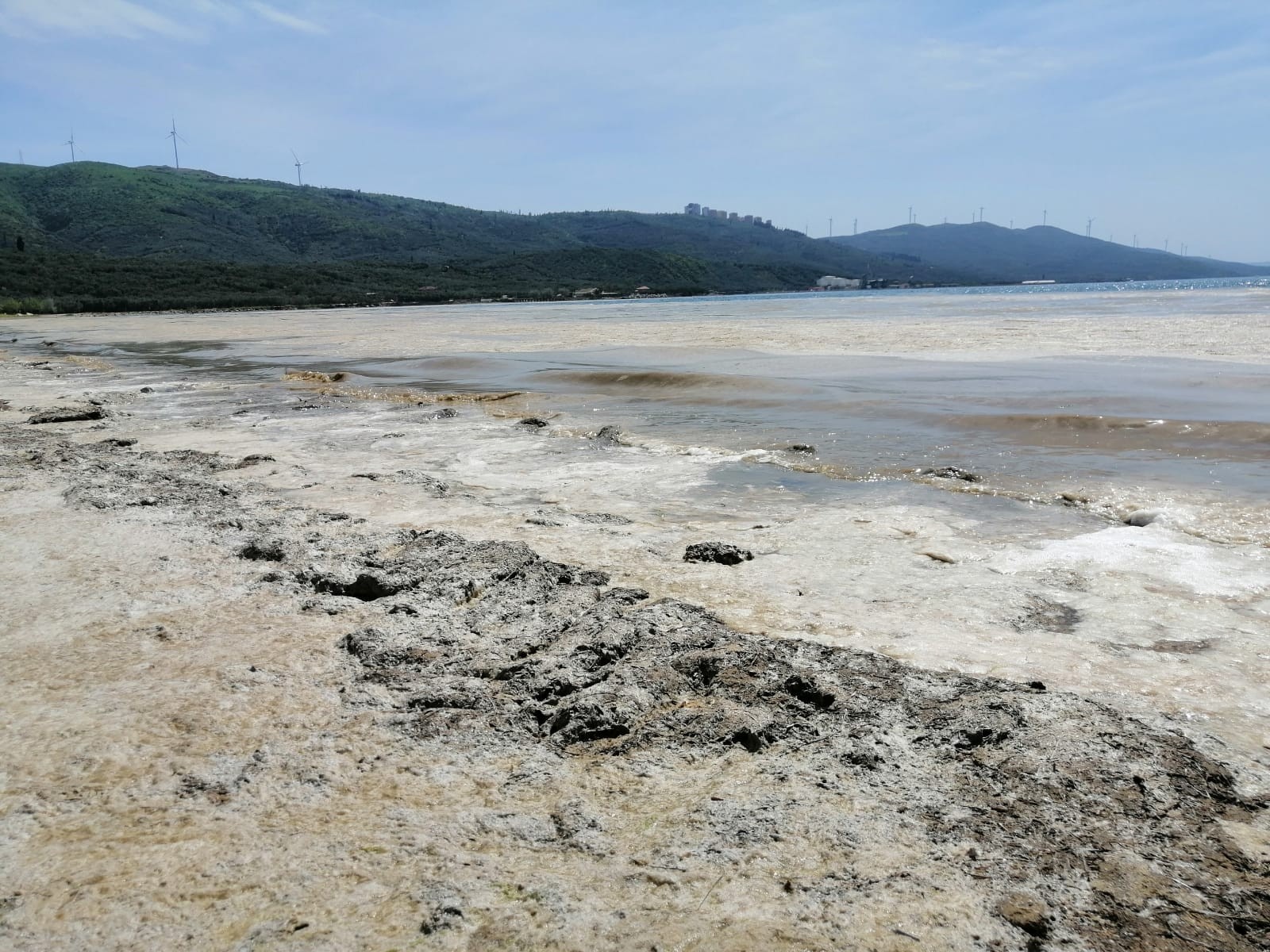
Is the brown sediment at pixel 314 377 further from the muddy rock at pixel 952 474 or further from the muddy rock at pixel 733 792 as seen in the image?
the muddy rock at pixel 733 792

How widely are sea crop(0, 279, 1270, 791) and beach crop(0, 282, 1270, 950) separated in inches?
1.5

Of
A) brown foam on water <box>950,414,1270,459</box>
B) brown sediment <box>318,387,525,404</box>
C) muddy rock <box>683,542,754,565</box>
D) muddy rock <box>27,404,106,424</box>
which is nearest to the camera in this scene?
muddy rock <box>683,542,754,565</box>

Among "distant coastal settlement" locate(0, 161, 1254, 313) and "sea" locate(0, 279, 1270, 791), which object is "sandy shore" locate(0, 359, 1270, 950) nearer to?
"sea" locate(0, 279, 1270, 791)

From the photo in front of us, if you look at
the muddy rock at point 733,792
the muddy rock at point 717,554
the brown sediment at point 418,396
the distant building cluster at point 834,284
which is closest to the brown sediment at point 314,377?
the brown sediment at point 418,396

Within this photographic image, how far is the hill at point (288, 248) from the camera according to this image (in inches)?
2859

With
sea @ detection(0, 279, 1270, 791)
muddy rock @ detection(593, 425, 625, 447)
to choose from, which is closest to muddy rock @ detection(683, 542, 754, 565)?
sea @ detection(0, 279, 1270, 791)

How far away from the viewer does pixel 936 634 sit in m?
3.22

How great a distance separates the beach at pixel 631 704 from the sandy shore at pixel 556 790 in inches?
0.4

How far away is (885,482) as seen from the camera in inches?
251

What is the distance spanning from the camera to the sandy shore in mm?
1742

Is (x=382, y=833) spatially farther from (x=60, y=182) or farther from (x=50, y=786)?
(x=60, y=182)

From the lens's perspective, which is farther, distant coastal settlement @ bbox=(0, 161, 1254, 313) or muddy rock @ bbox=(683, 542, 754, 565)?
distant coastal settlement @ bbox=(0, 161, 1254, 313)

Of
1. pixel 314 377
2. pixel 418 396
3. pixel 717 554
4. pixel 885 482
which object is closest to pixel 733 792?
pixel 717 554

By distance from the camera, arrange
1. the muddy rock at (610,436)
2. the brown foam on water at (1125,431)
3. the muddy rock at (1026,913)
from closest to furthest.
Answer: the muddy rock at (1026,913), the brown foam on water at (1125,431), the muddy rock at (610,436)
